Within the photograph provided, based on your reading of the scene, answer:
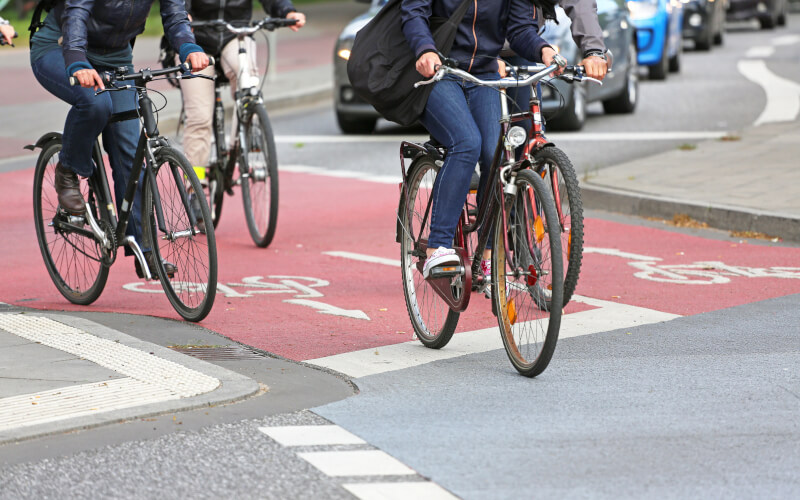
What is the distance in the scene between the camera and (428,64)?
5309 mm

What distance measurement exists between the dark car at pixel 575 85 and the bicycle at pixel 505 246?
809cm

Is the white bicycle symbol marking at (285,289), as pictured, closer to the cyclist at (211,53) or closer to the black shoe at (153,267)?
the black shoe at (153,267)

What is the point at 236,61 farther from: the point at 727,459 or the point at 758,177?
the point at 727,459

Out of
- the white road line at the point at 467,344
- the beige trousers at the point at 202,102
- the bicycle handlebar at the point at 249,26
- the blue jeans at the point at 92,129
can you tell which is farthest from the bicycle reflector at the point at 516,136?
the beige trousers at the point at 202,102

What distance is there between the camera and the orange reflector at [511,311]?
5426 mm

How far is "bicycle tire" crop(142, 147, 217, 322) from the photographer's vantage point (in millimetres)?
6348

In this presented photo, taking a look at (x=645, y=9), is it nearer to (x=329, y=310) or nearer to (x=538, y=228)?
(x=329, y=310)

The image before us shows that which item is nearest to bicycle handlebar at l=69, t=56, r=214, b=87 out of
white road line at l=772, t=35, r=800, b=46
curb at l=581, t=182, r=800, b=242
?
curb at l=581, t=182, r=800, b=242

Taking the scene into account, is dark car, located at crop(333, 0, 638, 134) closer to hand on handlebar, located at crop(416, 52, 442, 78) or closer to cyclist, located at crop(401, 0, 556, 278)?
cyclist, located at crop(401, 0, 556, 278)

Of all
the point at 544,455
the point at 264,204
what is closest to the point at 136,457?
the point at 544,455

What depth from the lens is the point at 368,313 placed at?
6875 mm

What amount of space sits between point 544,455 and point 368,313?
262 cm

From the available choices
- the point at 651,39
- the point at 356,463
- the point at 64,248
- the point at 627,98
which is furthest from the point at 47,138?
the point at 651,39

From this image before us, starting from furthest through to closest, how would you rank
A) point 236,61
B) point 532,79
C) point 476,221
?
point 236,61, point 476,221, point 532,79
